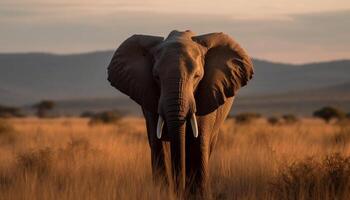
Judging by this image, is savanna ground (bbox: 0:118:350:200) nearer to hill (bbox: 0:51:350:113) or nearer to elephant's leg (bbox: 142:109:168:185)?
elephant's leg (bbox: 142:109:168:185)

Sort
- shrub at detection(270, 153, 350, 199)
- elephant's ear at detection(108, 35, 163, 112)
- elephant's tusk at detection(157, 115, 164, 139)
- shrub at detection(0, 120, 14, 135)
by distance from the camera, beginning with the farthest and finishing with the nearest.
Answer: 1. shrub at detection(0, 120, 14, 135)
2. elephant's ear at detection(108, 35, 163, 112)
3. elephant's tusk at detection(157, 115, 164, 139)
4. shrub at detection(270, 153, 350, 199)

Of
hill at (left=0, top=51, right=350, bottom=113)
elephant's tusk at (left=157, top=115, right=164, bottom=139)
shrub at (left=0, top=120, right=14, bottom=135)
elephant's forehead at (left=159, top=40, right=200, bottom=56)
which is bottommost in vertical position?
hill at (left=0, top=51, right=350, bottom=113)

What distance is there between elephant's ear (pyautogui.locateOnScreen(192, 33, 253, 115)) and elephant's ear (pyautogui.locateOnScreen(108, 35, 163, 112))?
544 millimetres

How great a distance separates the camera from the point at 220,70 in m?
9.70

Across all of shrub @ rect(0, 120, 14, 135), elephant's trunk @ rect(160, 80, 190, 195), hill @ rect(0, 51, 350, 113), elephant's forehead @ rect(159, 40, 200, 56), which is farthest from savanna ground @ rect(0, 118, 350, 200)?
hill @ rect(0, 51, 350, 113)

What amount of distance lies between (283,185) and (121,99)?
103390mm

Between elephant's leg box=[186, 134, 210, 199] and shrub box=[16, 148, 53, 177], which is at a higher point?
elephant's leg box=[186, 134, 210, 199]

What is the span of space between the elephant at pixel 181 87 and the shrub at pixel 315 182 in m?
1.09

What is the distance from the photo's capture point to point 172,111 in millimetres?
8508

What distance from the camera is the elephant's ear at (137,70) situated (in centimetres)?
944

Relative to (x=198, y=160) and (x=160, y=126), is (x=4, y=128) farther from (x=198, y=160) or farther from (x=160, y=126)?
(x=160, y=126)

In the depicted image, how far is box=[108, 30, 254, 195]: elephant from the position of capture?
870 centimetres

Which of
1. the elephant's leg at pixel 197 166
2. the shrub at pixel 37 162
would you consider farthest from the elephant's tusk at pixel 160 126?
the shrub at pixel 37 162

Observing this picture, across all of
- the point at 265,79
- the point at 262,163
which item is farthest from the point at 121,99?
the point at 262,163
